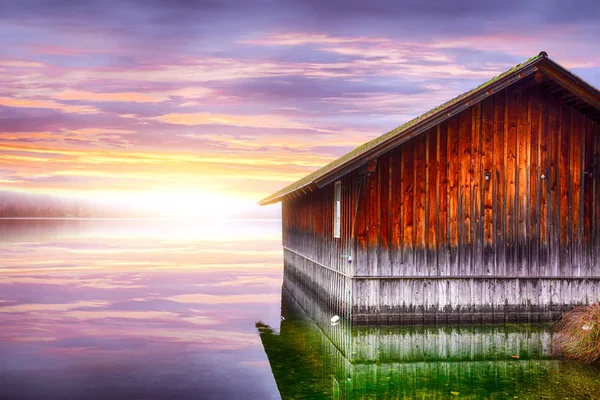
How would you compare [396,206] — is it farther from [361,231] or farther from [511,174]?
[511,174]

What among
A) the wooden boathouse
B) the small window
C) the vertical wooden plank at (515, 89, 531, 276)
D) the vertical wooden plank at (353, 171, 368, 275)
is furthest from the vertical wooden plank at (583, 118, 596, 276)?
the small window

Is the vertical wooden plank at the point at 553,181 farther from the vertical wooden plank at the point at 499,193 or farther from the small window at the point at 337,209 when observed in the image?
the small window at the point at 337,209

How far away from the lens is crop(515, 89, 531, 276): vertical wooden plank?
18000mm

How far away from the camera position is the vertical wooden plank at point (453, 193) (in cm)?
1781

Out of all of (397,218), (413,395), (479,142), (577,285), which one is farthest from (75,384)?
(577,285)

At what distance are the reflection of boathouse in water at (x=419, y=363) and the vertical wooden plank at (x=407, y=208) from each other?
6.16 feet

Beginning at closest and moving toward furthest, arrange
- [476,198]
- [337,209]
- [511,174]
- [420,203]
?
[420,203] < [476,198] < [511,174] < [337,209]

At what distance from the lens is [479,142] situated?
58.6 ft

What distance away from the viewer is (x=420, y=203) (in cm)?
1772

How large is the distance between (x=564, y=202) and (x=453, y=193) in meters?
3.40

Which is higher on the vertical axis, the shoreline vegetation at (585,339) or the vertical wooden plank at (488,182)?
the vertical wooden plank at (488,182)

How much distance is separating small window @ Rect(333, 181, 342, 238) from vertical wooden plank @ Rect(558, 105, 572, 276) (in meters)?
6.50

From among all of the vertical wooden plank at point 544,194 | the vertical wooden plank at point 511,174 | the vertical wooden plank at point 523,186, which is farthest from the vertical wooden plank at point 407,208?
the vertical wooden plank at point 544,194

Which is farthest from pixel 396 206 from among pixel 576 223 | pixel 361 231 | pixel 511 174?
pixel 576 223
